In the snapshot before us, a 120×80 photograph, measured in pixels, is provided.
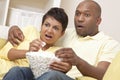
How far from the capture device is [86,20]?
201 cm

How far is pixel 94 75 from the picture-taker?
165 cm

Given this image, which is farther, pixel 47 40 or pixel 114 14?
pixel 114 14

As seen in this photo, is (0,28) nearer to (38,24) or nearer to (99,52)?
(38,24)

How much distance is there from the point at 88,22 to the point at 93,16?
61mm

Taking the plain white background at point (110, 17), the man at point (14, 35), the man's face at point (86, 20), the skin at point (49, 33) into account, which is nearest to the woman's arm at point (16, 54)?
the skin at point (49, 33)

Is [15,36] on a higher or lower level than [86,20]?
lower

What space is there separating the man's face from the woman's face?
0.16m

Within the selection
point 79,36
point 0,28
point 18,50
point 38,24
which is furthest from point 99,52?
point 38,24

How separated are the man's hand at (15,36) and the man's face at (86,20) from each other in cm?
41

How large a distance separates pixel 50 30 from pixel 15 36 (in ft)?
0.85

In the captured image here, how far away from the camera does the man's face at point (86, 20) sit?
6.57 ft

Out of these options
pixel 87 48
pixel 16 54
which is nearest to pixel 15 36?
pixel 16 54

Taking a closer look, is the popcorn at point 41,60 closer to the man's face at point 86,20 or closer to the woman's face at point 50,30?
the woman's face at point 50,30

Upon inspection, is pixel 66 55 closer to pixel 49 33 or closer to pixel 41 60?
pixel 41 60
